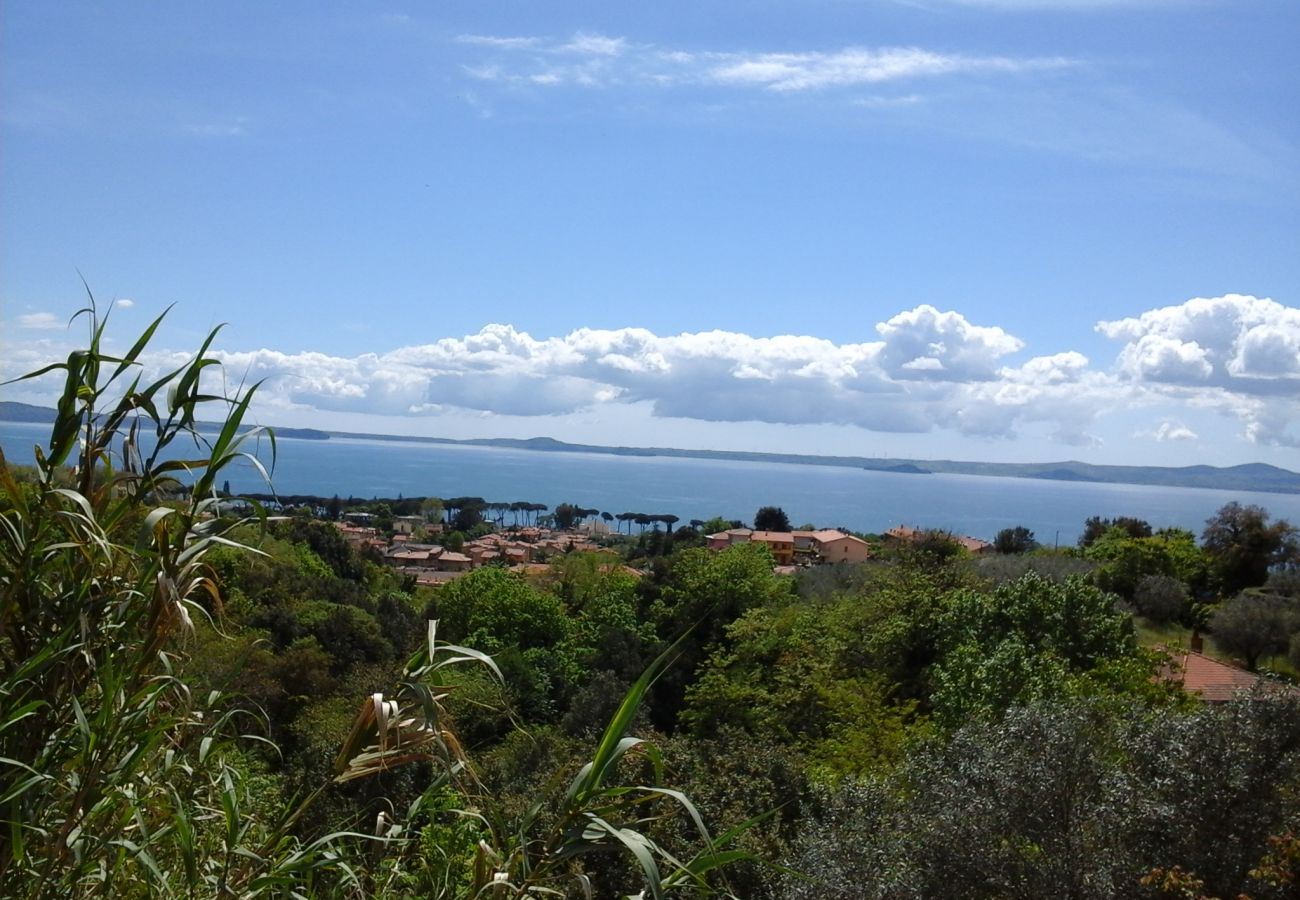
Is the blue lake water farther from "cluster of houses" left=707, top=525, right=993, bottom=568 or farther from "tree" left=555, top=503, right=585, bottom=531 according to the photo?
"cluster of houses" left=707, top=525, right=993, bottom=568

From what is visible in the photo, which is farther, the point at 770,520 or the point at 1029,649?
the point at 770,520

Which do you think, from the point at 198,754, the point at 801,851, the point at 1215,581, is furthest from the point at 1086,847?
the point at 1215,581

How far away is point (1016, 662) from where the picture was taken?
11961mm

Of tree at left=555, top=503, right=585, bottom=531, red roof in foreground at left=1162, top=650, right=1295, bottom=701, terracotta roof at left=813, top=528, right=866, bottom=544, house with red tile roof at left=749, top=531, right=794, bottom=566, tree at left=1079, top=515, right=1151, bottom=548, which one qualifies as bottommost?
tree at left=555, top=503, right=585, bottom=531

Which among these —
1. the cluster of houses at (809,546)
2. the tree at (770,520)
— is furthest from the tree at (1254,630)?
the tree at (770,520)

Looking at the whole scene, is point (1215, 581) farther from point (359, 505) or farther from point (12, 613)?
point (359, 505)

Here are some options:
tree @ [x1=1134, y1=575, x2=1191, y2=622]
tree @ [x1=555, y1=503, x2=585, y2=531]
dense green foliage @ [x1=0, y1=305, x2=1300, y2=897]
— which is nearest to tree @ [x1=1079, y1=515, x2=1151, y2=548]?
tree @ [x1=1134, y1=575, x2=1191, y2=622]

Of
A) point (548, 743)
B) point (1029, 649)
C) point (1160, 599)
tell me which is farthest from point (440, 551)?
point (1029, 649)

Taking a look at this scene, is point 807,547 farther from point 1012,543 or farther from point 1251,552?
point 1251,552

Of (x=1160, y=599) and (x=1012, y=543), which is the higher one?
(x=1012, y=543)

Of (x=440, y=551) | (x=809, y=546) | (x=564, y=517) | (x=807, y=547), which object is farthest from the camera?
(x=564, y=517)

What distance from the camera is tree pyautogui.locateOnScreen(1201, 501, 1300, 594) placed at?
3025 cm

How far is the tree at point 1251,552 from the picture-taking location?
30.2m

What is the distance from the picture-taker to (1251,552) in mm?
30375
